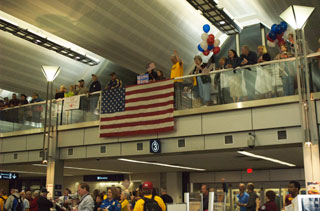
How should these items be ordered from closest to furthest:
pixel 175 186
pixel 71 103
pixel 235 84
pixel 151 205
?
pixel 151 205
pixel 235 84
pixel 71 103
pixel 175 186

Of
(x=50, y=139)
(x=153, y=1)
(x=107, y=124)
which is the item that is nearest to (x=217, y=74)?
(x=107, y=124)

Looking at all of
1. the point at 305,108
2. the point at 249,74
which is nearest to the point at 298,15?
the point at 305,108

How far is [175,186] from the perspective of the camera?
2227 centimetres

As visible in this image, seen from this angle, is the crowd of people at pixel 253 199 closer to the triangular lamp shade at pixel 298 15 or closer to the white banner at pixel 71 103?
the triangular lamp shade at pixel 298 15

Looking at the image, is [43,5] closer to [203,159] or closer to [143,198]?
[203,159]

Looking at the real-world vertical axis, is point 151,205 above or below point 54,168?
below

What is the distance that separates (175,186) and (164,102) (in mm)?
10206

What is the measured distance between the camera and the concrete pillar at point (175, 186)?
2227 centimetres

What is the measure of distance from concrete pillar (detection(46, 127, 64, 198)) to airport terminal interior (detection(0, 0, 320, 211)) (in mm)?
44

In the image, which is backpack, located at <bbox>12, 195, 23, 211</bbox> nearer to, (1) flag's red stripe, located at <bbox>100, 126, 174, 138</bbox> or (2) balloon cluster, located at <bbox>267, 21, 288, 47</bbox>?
(1) flag's red stripe, located at <bbox>100, 126, 174, 138</bbox>

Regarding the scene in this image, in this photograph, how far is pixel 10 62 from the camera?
20.5 metres

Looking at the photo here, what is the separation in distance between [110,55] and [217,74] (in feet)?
29.2

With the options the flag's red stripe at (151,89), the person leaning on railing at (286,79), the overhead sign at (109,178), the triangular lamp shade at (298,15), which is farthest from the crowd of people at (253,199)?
the overhead sign at (109,178)

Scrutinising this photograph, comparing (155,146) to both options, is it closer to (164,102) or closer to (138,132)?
Answer: (138,132)
